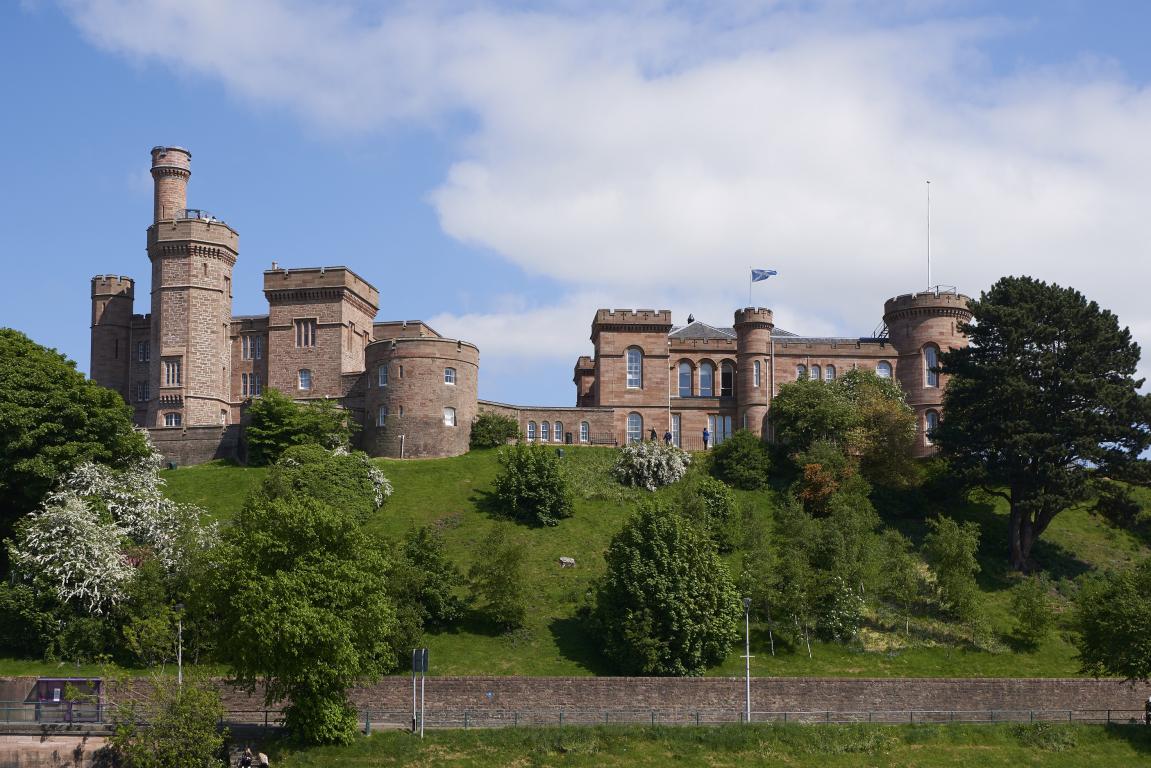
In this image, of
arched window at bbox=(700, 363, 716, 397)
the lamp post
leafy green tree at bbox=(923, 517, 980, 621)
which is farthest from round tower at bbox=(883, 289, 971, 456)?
the lamp post

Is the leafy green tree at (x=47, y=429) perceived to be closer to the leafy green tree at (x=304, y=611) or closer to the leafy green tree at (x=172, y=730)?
the leafy green tree at (x=304, y=611)

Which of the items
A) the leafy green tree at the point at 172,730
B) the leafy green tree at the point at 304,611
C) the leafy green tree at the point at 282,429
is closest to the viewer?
the leafy green tree at the point at 172,730

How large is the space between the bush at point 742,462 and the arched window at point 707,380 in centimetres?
883

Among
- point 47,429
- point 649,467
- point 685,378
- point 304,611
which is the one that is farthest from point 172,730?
point 685,378

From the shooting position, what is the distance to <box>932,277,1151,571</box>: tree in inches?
2707

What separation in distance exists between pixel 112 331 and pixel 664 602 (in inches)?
2015

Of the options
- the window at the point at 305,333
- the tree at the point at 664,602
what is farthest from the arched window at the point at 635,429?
the tree at the point at 664,602

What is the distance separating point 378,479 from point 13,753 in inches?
1152

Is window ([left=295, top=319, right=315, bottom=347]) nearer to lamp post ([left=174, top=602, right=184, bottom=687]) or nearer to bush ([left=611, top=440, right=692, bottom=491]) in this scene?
bush ([left=611, top=440, right=692, bottom=491])

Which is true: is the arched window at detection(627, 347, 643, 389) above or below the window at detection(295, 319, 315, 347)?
below

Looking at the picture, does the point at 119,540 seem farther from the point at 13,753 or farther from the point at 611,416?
the point at 611,416

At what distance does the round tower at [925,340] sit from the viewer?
8862 centimetres

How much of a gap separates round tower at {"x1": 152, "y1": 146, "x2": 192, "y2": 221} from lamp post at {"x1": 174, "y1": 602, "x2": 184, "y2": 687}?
145 ft

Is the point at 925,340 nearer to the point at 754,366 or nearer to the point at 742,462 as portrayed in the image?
the point at 754,366
